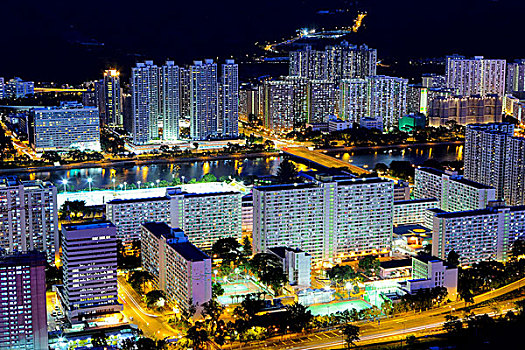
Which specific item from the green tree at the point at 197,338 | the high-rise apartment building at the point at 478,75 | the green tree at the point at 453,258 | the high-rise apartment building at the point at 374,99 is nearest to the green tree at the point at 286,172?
the green tree at the point at 453,258

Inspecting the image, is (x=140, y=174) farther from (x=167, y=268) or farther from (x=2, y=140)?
(x=167, y=268)

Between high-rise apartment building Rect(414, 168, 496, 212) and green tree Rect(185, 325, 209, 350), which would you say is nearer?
green tree Rect(185, 325, 209, 350)

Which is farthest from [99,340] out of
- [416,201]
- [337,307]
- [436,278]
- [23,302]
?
[416,201]

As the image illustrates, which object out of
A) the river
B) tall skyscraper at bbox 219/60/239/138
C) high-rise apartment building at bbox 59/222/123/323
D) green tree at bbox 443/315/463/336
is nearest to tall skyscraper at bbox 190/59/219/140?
tall skyscraper at bbox 219/60/239/138

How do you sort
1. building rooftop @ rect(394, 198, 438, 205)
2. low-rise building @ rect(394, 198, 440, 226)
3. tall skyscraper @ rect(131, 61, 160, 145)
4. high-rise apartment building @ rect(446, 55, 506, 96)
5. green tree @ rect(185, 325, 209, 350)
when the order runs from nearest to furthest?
1. green tree @ rect(185, 325, 209, 350)
2. low-rise building @ rect(394, 198, 440, 226)
3. building rooftop @ rect(394, 198, 438, 205)
4. tall skyscraper @ rect(131, 61, 160, 145)
5. high-rise apartment building @ rect(446, 55, 506, 96)

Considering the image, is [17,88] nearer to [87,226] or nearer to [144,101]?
[144,101]

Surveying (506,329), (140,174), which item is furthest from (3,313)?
(140,174)

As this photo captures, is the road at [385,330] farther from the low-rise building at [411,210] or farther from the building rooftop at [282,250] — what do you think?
the low-rise building at [411,210]

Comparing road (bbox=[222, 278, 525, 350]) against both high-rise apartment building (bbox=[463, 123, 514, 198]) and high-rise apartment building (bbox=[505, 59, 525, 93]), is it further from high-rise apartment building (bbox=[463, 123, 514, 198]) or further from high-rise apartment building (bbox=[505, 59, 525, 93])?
high-rise apartment building (bbox=[505, 59, 525, 93])
